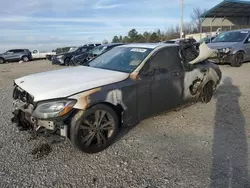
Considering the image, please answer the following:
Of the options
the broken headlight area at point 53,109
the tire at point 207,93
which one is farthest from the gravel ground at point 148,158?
the tire at point 207,93

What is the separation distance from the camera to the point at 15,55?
29141 mm

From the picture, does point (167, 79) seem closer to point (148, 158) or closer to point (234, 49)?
point (148, 158)

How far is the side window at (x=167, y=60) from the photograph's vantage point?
454cm

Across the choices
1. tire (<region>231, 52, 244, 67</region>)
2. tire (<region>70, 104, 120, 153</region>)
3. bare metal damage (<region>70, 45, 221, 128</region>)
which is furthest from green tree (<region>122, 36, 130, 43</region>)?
tire (<region>70, 104, 120, 153</region>)

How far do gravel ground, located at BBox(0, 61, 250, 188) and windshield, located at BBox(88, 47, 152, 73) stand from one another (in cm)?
114

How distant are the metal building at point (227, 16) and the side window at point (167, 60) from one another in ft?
116

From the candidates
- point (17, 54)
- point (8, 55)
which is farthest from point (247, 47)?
point (8, 55)

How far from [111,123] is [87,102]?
57cm

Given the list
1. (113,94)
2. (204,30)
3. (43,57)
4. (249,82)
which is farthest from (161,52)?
(204,30)

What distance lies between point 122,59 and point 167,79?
0.91m

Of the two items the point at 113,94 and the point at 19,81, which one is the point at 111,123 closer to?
the point at 113,94

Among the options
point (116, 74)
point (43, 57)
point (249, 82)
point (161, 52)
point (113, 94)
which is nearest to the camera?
point (113, 94)

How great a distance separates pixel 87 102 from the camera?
11.4ft

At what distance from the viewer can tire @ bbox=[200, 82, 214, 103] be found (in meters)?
5.81
